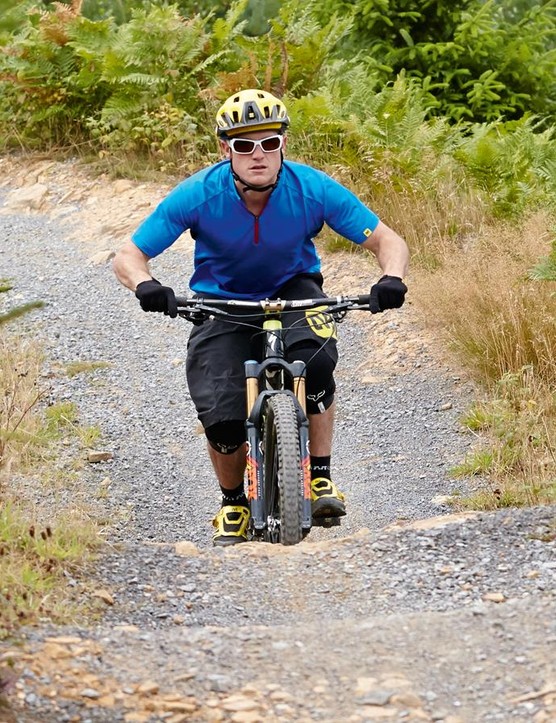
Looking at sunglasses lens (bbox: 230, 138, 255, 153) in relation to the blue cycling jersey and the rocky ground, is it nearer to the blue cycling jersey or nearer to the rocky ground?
the blue cycling jersey

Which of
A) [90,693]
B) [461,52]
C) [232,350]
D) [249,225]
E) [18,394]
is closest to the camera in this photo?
[90,693]

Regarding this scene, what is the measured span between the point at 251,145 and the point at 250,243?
477 mm

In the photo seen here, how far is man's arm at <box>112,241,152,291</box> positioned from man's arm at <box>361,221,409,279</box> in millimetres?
1124

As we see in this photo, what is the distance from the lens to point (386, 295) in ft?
17.7

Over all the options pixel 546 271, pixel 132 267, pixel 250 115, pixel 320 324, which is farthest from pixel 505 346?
pixel 132 267

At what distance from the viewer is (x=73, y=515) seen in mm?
5551

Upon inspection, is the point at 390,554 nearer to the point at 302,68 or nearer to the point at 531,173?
the point at 531,173

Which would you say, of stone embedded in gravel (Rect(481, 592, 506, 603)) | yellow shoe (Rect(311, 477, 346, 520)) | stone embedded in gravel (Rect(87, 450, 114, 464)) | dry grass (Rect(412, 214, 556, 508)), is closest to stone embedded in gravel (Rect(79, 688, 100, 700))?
stone embedded in gravel (Rect(481, 592, 506, 603))

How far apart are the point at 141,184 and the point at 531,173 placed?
4.78 meters

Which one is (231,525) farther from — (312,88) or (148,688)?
(312,88)

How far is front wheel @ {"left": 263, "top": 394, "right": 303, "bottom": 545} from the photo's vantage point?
17.5 feet

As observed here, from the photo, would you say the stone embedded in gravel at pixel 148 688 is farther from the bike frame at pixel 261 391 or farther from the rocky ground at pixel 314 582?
the bike frame at pixel 261 391

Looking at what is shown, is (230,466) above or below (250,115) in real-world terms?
below

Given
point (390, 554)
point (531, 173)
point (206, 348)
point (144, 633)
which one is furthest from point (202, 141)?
point (144, 633)
